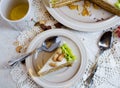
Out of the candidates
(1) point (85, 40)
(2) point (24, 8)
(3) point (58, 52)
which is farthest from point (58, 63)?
(2) point (24, 8)

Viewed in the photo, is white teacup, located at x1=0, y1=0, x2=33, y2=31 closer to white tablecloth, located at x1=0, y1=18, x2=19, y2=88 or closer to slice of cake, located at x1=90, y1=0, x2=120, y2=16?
white tablecloth, located at x1=0, y1=18, x2=19, y2=88

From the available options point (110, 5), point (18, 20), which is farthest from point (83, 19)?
point (18, 20)

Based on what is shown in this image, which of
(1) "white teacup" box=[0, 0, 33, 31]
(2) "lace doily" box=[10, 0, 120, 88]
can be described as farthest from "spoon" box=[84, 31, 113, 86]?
(1) "white teacup" box=[0, 0, 33, 31]

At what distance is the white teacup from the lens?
1098 millimetres

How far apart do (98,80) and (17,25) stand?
334 mm

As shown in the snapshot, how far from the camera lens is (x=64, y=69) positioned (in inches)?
43.8

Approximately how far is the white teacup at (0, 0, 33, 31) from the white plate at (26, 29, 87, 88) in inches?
2.5

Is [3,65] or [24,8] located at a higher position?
[24,8]

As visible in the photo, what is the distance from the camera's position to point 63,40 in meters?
1.14

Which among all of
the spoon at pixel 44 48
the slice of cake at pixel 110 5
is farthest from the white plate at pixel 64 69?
the slice of cake at pixel 110 5

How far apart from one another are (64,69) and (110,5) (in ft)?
0.95

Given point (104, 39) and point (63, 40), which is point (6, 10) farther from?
point (104, 39)

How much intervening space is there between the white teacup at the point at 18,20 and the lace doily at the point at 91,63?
0.03 metres

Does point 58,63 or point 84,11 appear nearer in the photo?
point 58,63
